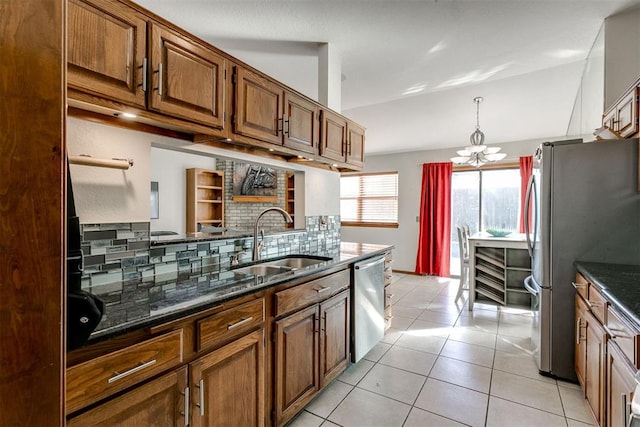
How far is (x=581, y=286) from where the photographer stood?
2.04m

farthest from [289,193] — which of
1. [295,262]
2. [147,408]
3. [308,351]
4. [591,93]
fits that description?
[591,93]

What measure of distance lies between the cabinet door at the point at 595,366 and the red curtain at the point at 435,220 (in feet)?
12.3

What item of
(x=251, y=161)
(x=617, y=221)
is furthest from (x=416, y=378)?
(x=251, y=161)

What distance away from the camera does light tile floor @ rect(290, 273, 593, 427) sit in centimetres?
188

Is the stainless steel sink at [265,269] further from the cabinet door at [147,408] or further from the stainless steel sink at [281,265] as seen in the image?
the cabinet door at [147,408]

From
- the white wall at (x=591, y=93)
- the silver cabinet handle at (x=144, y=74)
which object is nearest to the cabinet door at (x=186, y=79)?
the silver cabinet handle at (x=144, y=74)

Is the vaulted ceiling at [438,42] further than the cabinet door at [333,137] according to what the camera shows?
No

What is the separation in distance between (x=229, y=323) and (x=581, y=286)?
2.24 meters

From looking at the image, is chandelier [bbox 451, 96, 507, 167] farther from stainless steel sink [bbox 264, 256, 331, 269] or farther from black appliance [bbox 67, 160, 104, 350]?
black appliance [bbox 67, 160, 104, 350]

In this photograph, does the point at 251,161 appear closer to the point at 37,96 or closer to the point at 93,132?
the point at 93,132

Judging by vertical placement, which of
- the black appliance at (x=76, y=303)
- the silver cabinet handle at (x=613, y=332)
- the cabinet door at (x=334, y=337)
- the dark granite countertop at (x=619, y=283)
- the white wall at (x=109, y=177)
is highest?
the white wall at (x=109, y=177)

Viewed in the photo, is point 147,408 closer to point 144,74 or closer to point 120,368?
point 120,368

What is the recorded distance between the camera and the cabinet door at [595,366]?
1583 millimetres

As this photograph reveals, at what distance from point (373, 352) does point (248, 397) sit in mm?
1589
